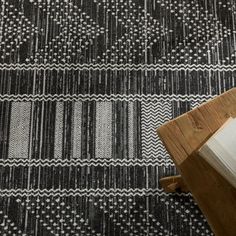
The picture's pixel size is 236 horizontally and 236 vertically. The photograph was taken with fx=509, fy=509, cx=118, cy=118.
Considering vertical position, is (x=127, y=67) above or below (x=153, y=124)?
above

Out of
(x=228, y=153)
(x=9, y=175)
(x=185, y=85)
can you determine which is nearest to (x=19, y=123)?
(x=9, y=175)

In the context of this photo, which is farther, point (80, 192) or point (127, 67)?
point (127, 67)

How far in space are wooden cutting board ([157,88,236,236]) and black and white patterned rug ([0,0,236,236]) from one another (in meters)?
0.37

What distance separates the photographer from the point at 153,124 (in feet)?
5.28

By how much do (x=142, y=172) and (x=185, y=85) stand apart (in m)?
0.32

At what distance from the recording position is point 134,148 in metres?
1.59

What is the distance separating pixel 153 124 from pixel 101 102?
18 cm

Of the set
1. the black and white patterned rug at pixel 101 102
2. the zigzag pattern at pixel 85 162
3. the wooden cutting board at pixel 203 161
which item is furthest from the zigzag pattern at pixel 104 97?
the wooden cutting board at pixel 203 161

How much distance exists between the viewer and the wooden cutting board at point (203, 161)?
1.16 metres

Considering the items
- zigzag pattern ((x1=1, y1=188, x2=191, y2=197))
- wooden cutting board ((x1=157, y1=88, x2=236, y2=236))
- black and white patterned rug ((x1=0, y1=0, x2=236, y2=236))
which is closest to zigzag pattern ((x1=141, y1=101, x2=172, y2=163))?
black and white patterned rug ((x1=0, y1=0, x2=236, y2=236))

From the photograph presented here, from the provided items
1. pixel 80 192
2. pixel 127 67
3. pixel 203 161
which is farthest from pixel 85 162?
pixel 203 161

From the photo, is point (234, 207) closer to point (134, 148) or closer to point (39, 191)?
point (134, 148)

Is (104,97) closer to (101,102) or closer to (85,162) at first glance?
(101,102)

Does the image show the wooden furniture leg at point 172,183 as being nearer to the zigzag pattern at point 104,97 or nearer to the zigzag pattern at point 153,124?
the zigzag pattern at point 153,124
